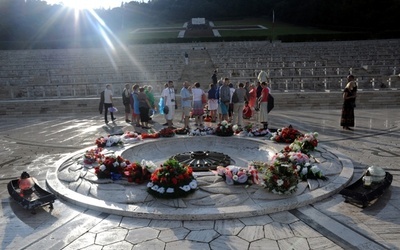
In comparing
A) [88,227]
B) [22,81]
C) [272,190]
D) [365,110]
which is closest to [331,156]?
[272,190]

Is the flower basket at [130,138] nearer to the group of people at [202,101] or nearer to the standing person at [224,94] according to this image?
the group of people at [202,101]

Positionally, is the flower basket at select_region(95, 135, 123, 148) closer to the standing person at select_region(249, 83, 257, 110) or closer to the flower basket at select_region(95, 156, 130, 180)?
the flower basket at select_region(95, 156, 130, 180)

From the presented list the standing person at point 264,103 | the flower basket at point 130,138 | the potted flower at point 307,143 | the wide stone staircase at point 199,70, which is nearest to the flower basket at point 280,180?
the potted flower at point 307,143

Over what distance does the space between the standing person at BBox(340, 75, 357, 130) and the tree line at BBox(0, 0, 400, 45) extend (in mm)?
33079

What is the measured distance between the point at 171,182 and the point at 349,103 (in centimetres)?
769

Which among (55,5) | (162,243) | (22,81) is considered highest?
(55,5)

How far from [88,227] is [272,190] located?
2.93 metres

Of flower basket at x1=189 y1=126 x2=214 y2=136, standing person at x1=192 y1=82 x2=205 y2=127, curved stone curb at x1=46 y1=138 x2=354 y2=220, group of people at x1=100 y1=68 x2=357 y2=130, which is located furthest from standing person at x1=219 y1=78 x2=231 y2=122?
curved stone curb at x1=46 y1=138 x2=354 y2=220

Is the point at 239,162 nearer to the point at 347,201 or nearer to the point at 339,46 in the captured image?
the point at 347,201

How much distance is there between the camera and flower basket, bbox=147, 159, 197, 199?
5.66 meters

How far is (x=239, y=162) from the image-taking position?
8219mm

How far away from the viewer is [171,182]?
5703mm

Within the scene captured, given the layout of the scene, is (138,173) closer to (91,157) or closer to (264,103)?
(91,157)

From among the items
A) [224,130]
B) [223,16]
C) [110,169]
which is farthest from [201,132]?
[223,16]
